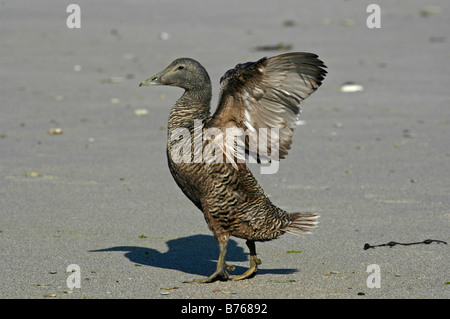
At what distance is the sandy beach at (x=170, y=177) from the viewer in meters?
5.28

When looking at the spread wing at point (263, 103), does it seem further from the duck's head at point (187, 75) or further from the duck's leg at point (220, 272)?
the duck's leg at point (220, 272)

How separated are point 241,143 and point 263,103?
32 centimetres

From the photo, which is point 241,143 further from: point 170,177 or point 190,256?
point 170,177

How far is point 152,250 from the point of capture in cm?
589

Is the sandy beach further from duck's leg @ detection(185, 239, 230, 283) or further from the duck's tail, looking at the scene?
the duck's tail

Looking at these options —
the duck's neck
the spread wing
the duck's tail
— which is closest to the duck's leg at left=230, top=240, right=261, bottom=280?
the duck's tail

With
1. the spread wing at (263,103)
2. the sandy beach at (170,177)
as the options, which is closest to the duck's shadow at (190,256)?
the sandy beach at (170,177)

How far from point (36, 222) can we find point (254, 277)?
2.16 meters

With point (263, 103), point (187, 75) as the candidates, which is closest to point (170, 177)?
point (187, 75)

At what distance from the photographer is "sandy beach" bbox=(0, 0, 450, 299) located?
5277mm

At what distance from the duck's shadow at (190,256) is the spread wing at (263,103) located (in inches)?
38.0

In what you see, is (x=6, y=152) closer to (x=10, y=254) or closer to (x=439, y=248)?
(x=10, y=254)

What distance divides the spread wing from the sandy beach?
0.95 metres

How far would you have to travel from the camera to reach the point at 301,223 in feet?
17.4
